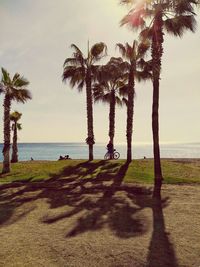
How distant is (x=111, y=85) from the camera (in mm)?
37688

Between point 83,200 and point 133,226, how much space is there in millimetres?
4853

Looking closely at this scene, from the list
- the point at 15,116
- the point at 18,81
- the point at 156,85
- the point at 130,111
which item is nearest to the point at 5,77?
the point at 18,81

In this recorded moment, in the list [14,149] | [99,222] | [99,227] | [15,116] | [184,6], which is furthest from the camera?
[15,116]

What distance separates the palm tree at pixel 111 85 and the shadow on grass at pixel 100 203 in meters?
11.6

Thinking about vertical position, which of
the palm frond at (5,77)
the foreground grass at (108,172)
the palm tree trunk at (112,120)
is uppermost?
the palm frond at (5,77)

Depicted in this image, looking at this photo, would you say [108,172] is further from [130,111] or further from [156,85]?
[130,111]

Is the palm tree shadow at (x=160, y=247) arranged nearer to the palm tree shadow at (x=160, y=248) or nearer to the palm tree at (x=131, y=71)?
the palm tree shadow at (x=160, y=248)

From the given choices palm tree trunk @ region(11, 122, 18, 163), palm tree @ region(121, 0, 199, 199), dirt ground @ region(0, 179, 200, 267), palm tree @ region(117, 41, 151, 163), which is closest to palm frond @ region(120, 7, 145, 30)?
palm tree @ region(121, 0, 199, 199)

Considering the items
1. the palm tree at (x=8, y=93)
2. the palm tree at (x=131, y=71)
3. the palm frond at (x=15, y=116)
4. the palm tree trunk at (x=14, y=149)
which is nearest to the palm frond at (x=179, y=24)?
the palm tree at (x=131, y=71)

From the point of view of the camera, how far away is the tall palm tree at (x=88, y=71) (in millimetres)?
32156

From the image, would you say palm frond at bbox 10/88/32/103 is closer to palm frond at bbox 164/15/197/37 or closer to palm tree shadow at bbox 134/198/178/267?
palm frond at bbox 164/15/197/37

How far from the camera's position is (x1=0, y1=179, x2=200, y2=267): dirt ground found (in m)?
8.80

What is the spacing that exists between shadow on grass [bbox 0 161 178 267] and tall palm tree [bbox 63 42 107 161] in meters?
7.77

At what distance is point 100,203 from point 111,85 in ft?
79.0
